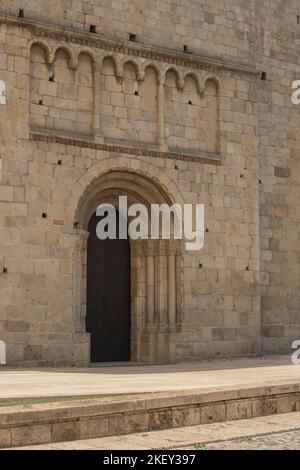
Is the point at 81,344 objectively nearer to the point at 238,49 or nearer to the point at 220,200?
the point at 220,200

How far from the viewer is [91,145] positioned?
48.5 feet

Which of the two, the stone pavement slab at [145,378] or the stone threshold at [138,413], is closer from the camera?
the stone threshold at [138,413]

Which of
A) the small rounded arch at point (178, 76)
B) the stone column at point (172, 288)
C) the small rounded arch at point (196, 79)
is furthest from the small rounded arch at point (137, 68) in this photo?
the stone column at point (172, 288)

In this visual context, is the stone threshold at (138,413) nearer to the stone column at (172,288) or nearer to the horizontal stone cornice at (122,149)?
the stone column at (172,288)

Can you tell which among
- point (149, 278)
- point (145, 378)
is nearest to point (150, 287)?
point (149, 278)

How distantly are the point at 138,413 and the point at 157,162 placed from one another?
26.9 ft

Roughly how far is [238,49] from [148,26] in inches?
93.1

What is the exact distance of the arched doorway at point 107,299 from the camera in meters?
15.4

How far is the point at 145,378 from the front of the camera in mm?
11391

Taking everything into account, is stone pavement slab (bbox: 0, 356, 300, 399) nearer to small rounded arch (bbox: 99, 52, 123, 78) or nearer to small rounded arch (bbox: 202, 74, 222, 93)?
small rounded arch (bbox: 99, 52, 123, 78)

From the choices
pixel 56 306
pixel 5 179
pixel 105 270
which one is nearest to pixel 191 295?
pixel 105 270

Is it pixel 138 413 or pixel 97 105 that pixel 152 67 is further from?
pixel 138 413

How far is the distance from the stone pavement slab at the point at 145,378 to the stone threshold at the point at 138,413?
0.63 ft

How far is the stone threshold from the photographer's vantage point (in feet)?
23.3
